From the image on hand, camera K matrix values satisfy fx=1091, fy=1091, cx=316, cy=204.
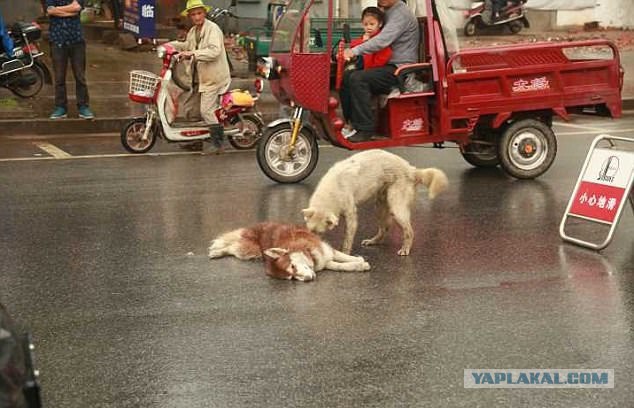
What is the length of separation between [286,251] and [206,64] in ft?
17.9

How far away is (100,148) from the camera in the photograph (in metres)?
12.8

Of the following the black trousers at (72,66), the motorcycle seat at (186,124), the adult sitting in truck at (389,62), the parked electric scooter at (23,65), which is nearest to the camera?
A: the adult sitting in truck at (389,62)

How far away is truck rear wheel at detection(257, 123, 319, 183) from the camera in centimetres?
1031

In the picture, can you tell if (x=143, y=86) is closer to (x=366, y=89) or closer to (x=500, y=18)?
(x=366, y=89)

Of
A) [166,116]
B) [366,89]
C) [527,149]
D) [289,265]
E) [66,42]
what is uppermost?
[66,42]

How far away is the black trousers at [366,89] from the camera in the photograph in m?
10.0

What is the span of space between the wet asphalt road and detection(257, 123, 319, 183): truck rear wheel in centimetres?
18

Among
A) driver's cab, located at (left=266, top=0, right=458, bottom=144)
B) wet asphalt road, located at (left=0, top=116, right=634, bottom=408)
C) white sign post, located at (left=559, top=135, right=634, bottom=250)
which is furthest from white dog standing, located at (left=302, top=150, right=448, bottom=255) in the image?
driver's cab, located at (left=266, top=0, right=458, bottom=144)

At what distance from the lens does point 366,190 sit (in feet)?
24.9

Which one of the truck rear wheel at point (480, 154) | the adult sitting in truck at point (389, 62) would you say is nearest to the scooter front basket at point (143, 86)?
the adult sitting in truck at point (389, 62)

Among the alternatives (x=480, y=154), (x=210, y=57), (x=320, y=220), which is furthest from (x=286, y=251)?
(x=210, y=57)

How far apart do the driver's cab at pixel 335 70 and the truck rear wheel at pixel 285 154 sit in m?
0.30

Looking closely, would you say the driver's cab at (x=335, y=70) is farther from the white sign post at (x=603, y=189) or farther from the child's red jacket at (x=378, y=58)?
the white sign post at (x=603, y=189)

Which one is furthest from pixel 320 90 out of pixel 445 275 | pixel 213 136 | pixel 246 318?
pixel 246 318
